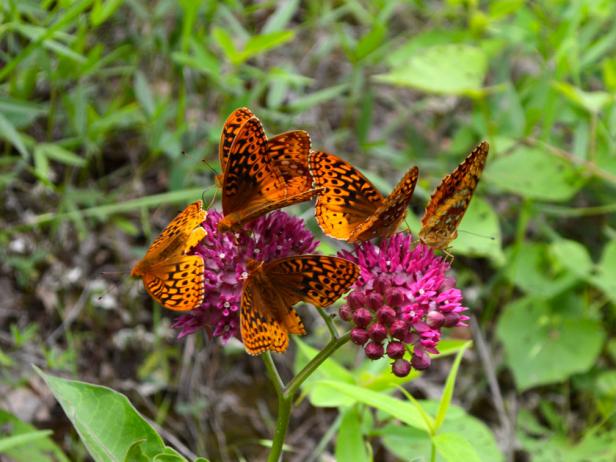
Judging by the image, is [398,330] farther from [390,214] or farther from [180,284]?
[180,284]

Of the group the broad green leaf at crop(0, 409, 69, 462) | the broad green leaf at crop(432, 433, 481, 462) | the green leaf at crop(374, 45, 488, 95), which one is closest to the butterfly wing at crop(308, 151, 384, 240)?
the broad green leaf at crop(432, 433, 481, 462)

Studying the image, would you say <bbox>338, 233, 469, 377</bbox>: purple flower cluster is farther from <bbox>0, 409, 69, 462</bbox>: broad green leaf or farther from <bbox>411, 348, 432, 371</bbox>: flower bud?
<bbox>0, 409, 69, 462</bbox>: broad green leaf

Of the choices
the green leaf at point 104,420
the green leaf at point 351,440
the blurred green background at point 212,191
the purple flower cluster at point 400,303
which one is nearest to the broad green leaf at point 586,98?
the blurred green background at point 212,191

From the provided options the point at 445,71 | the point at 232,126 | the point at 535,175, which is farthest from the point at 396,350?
the point at 445,71

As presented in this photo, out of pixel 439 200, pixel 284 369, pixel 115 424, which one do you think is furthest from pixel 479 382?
pixel 115 424

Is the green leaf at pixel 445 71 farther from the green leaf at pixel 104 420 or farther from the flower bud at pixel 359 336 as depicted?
the green leaf at pixel 104 420

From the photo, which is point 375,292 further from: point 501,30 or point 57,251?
point 501,30
